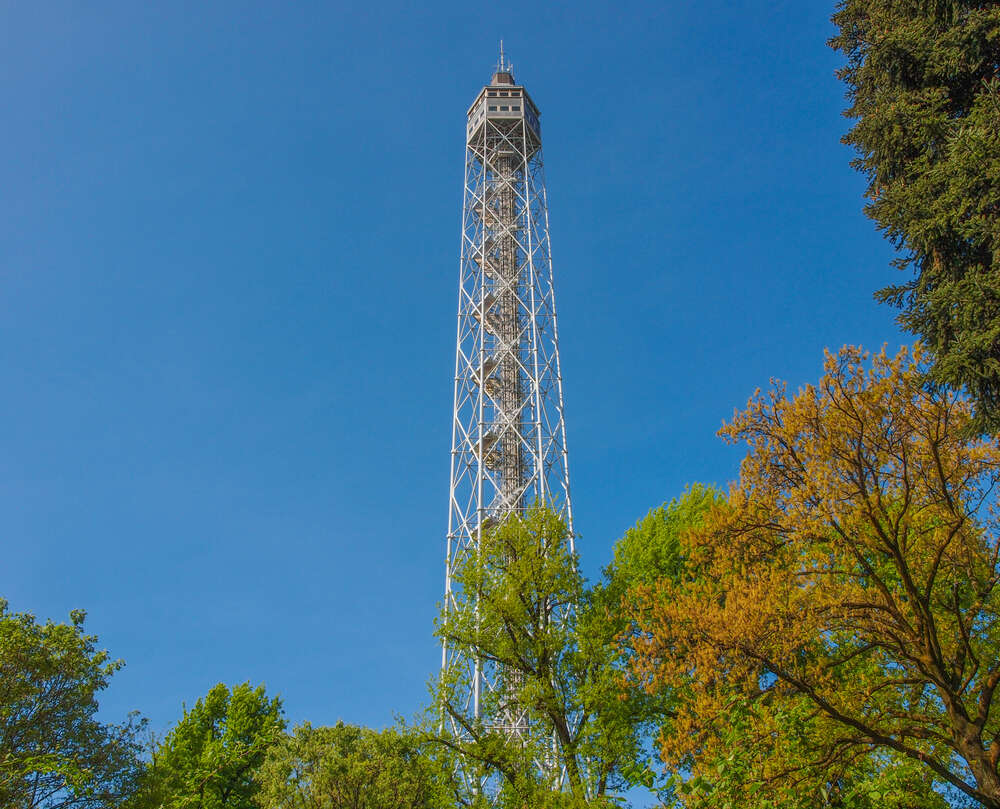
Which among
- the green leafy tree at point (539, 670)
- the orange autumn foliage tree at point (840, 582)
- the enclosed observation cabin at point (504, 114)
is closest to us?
the orange autumn foliage tree at point (840, 582)

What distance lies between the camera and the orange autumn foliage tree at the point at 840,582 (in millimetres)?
8289

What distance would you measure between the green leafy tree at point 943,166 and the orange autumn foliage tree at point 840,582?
2.48 feet

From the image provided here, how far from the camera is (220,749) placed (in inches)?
874

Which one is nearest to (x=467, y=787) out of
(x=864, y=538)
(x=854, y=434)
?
(x=864, y=538)

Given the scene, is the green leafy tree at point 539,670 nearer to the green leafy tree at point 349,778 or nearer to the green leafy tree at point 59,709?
the green leafy tree at point 349,778

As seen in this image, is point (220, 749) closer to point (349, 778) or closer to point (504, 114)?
point (349, 778)

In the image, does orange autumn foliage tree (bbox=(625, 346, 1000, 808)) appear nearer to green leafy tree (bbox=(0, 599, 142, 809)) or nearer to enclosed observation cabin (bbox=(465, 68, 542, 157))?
green leafy tree (bbox=(0, 599, 142, 809))

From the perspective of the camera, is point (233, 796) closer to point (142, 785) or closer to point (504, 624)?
point (142, 785)

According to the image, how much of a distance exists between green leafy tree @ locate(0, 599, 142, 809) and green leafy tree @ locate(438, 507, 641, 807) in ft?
25.5

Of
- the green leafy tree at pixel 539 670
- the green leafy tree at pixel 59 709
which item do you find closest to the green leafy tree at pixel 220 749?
the green leafy tree at pixel 59 709

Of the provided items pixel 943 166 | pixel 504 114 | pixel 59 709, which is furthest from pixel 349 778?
pixel 504 114

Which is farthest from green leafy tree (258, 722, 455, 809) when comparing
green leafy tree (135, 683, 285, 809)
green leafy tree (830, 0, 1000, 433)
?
green leafy tree (830, 0, 1000, 433)

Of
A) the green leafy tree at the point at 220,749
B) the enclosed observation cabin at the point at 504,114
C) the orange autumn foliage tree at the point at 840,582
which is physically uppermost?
the enclosed observation cabin at the point at 504,114

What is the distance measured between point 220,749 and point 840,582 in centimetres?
1879
